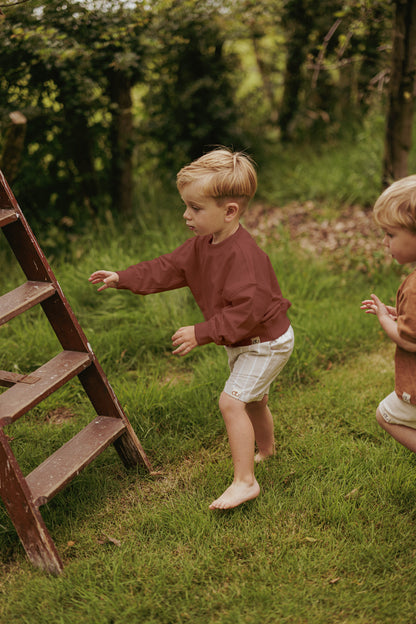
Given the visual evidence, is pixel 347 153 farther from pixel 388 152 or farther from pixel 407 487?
pixel 407 487

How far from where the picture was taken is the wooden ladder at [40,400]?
7.49ft

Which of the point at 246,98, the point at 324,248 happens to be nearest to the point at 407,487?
the point at 324,248

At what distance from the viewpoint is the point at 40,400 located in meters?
2.43

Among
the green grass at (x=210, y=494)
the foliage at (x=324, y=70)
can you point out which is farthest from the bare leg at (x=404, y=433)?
the foliage at (x=324, y=70)

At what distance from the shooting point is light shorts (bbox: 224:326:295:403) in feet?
8.29

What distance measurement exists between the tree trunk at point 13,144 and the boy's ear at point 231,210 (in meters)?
2.37

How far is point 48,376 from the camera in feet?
8.31

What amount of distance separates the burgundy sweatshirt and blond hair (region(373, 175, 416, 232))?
558 mm

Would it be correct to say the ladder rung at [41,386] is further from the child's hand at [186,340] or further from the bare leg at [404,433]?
the bare leg at [404,433]

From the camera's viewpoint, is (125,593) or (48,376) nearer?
(125,593)

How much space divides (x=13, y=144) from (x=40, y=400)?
8.45 feet

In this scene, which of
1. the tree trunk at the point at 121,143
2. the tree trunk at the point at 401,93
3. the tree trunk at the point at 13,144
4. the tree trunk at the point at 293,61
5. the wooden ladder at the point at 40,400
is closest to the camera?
the wooden ladder at the point at 40,400

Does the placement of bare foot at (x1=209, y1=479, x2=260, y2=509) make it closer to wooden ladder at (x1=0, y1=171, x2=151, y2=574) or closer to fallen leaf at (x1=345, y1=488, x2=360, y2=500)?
fallen leaf at (x1=345, y1=488, x2=360, y2=500)

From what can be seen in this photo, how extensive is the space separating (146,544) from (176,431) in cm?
79
